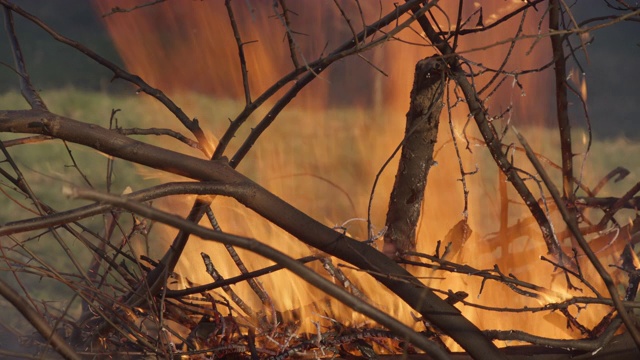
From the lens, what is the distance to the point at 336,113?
2025mm

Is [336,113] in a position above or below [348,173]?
above

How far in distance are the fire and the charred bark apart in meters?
0.12

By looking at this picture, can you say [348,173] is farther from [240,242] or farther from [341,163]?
[240,242]

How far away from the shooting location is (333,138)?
2.01 m

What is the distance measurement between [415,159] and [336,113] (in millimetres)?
339

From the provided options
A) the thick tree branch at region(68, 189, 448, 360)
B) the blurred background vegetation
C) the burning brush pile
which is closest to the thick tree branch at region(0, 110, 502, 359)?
the burning brush pile

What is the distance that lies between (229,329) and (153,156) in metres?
0.48

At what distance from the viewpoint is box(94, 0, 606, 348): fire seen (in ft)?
6.52

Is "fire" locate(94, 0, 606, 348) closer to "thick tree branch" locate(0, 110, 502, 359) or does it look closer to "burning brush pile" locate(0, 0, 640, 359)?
"burning brush pile" locate(0, 0, 640, 359)

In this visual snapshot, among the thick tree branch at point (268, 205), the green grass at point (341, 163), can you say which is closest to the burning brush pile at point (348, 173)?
the green grass at point (341, 163)

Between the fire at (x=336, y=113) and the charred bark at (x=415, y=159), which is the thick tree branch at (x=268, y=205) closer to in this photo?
the charred bark at (x=415, y=159)

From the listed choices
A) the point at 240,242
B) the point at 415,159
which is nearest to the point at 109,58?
the point at 415,159

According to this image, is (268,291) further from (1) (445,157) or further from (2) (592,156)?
(2) (592,156)

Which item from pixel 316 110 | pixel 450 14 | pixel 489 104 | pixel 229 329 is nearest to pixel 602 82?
pixel 489 104
